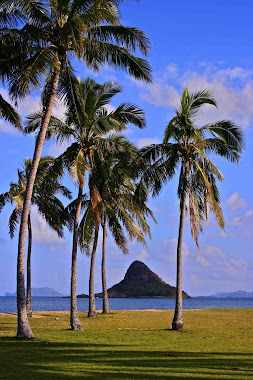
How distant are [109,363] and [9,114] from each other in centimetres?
1197

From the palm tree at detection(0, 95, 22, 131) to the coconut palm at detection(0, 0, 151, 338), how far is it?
1498mm

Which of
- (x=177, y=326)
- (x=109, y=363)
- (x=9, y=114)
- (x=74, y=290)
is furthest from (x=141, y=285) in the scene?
(x=109, y=363)

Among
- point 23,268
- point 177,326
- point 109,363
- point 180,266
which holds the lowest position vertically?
point 109,363

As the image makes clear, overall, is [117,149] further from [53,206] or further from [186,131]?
[53,206]

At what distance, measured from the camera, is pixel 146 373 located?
1049 centimetres

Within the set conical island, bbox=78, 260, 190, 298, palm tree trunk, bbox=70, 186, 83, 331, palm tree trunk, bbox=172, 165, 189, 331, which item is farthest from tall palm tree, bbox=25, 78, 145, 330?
conical island, bbox=78, 260, 190, 298

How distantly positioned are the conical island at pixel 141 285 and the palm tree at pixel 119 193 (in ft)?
401

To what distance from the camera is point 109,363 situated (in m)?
11.7

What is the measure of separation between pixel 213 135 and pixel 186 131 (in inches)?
54.7

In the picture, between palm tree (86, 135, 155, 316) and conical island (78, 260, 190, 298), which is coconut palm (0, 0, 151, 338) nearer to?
palm tree (86, 135, 155, 316)

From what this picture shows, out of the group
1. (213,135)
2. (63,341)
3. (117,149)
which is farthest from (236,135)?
(63,341)

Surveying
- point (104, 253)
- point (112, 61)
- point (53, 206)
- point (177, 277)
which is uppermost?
point (112, 61)

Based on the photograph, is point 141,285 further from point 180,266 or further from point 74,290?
point 74,290

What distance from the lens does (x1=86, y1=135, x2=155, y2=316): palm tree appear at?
22294 mm
